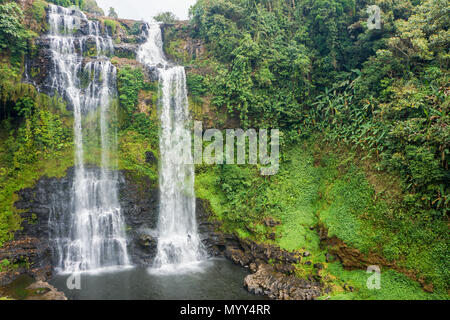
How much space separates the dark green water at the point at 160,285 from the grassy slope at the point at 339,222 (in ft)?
9.44

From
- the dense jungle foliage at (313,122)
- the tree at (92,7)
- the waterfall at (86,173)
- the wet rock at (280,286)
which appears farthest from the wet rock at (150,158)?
the tree at (92,7)

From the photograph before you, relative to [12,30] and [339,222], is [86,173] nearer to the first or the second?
[12,30]

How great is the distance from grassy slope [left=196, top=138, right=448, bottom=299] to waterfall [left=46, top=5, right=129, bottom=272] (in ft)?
18.0

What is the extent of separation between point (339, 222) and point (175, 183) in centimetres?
967

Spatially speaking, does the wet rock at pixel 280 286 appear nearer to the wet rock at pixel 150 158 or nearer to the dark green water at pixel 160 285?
the dark green water at pixel 160 285

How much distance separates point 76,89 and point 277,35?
575 inches

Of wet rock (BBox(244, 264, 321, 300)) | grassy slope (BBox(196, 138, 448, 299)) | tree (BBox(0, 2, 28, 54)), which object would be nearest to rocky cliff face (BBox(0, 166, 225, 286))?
grassy slope (BBox(196, 138, 448, 299))

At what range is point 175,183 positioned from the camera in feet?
57.0

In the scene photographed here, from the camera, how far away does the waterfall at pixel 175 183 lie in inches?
615

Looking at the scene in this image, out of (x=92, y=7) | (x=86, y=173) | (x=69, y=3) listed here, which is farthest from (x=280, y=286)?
(x=92, y=7)

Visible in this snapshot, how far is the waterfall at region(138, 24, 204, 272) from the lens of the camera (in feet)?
51.3

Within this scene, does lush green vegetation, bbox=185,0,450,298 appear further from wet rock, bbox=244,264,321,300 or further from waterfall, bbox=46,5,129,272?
waterfall, bbox=46,5,129,272

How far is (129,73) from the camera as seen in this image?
17.7m

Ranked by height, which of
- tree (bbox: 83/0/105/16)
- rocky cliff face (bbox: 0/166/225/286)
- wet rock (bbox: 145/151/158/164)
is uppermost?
tree (bbox: 83/0/105/16)
